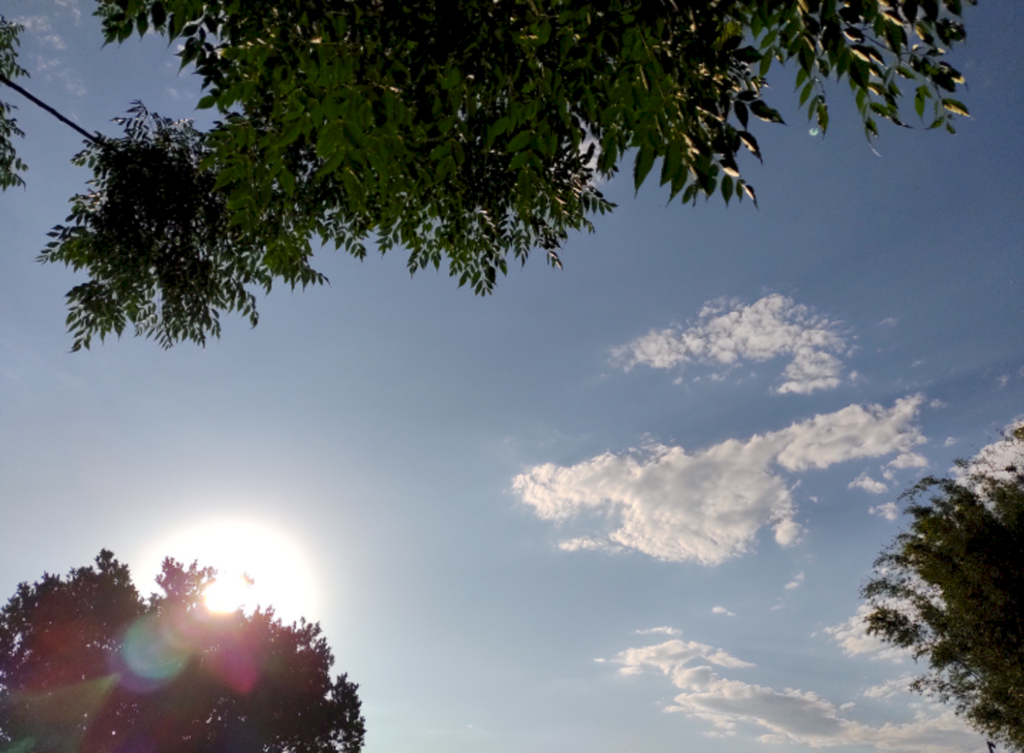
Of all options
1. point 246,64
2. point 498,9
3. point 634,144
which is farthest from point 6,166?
point 634,144

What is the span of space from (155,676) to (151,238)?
29.4m

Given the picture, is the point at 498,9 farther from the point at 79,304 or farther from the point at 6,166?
the point at 6,166

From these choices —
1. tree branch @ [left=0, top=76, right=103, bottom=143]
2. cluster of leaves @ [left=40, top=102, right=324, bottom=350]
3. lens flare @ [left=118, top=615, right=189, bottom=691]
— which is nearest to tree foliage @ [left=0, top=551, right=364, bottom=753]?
lens flare @ [left=118, top=615, right=189, bottom=691]

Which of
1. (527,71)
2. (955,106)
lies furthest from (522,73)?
(955,106)

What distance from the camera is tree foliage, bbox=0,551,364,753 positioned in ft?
85.5

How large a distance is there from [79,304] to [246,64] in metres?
5.75

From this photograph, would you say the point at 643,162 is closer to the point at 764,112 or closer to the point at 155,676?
the point at 764,112

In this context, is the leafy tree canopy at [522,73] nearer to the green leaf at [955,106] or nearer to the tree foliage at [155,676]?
the green leaf at [955,106]

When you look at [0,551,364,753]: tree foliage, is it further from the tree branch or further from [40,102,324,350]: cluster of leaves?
the tree branch

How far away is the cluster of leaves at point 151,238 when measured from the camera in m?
7.90

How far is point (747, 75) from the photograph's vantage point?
5902 millimetres

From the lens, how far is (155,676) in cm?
2784

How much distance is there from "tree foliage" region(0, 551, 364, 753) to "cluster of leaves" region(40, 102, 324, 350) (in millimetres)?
27946

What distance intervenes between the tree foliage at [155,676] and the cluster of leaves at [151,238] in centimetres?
2795
